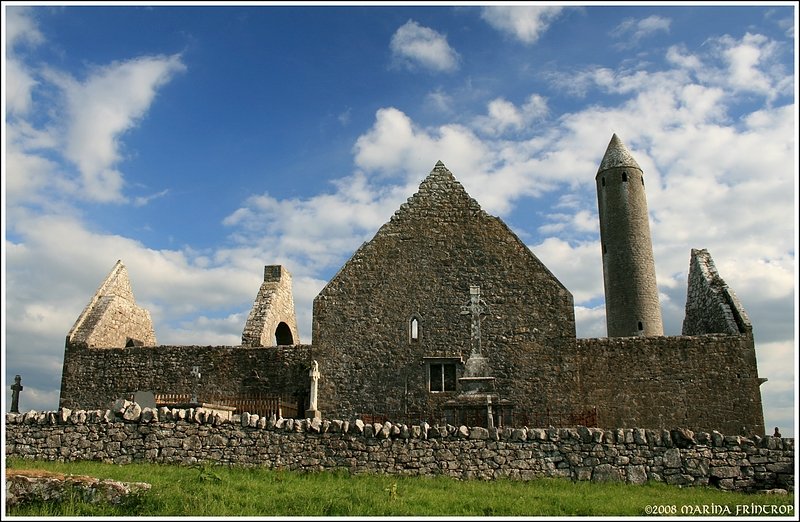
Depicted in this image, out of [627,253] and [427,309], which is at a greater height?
[627,253]

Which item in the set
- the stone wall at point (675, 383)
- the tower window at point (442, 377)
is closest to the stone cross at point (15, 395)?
the tower window at point (442, 377)

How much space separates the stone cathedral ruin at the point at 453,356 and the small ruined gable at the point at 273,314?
246mm

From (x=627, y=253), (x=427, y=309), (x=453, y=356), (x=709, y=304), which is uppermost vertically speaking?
(x=627, y=253)

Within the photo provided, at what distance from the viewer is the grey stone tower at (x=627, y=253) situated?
90.4 ft

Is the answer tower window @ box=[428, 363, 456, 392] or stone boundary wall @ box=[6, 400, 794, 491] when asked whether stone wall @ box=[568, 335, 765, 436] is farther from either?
stone boundary wall @ box=[6, 400, 794, 491]

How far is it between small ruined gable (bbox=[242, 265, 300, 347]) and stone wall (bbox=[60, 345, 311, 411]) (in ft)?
5.14

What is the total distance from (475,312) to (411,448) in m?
9.01

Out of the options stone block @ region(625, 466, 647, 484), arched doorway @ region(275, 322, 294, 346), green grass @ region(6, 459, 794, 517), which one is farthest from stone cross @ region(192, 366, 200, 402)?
stone block @ region(625, 466, 647, 484)

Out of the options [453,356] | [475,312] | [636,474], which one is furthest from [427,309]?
[636,474]

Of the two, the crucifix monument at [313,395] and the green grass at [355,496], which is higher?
the crucifix monument at [313,395]

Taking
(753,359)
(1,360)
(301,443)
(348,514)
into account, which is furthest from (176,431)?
(753,359)

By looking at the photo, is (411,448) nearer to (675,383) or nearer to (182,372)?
(675,383)

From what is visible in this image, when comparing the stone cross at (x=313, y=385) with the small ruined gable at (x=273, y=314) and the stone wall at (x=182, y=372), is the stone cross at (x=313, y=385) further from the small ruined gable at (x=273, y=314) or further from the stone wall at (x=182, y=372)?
the small ruined gable at (x=273, y=314)

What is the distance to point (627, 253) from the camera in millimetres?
27797
